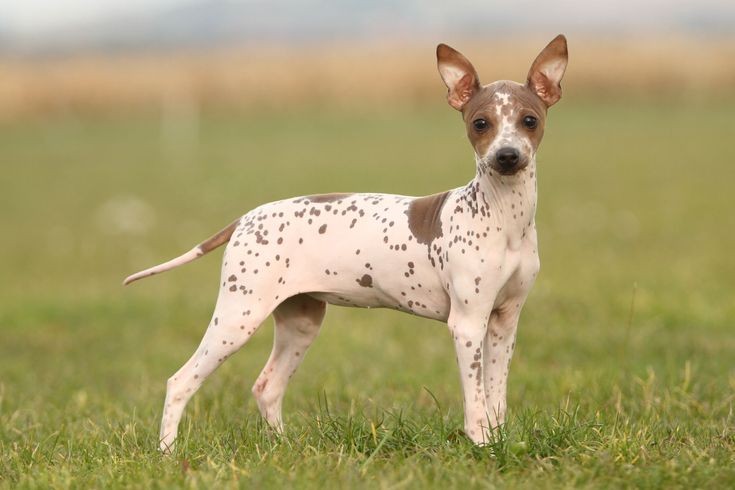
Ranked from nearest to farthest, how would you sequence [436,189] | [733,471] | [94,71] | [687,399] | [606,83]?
1. [733,471]
2. [687,399]
3. [436,189]
4. [606,83]
5. [94,71]

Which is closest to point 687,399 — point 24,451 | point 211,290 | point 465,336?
point 465,336

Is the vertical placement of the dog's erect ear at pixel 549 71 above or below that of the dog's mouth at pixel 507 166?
above

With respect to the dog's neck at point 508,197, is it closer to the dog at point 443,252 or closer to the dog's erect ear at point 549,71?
the dog at point 443,252

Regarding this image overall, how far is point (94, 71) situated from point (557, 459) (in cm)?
3602

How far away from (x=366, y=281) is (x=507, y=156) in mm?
881

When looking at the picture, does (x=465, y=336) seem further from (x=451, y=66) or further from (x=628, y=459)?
(x=451, y=66)

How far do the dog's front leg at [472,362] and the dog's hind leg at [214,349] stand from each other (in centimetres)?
86

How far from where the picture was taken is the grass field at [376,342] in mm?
4566

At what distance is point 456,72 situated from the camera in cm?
471

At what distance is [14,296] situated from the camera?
1202 cm

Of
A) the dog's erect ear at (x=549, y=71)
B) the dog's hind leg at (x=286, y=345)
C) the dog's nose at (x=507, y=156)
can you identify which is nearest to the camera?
the dog's nose at (x=507, y=156)

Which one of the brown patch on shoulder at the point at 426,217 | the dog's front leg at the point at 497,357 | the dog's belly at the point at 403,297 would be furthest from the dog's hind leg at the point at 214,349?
the dog's front leg at the point at 497,357

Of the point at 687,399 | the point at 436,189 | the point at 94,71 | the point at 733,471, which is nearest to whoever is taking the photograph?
the point at 733,471

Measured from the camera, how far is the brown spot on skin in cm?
486
